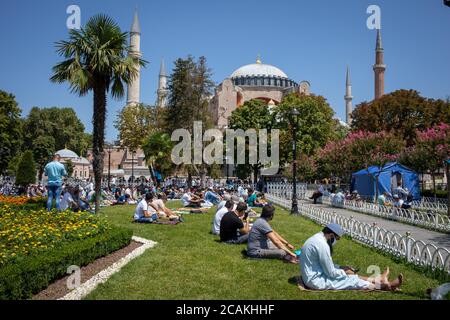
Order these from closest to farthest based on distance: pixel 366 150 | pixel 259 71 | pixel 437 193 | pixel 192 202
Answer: pixel 192 202 < pixel 366 150 < pixel 437 193 < pixel 259 71

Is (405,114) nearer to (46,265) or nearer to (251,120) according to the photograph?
(251,120)

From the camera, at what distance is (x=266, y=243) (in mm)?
7711

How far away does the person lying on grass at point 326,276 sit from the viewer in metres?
5.68

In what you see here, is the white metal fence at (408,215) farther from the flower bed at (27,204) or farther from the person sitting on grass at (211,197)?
the flower bed at (27,204)

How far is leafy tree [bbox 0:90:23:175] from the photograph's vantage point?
3919 cm

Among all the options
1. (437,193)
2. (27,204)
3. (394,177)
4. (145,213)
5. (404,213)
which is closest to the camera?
(145,213)

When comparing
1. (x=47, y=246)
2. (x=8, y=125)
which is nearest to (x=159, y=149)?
(x=8, y=125)

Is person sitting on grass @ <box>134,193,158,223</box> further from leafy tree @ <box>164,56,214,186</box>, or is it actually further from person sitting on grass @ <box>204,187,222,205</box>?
leafy tree @ <box>164,56,214,186</box>

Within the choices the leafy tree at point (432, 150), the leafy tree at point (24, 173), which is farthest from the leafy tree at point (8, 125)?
the leafy tree at point (432, 150)

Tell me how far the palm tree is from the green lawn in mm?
4972

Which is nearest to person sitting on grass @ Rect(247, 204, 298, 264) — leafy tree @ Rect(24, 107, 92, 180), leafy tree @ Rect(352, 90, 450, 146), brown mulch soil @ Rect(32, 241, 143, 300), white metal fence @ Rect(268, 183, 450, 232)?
brown mulch soil @ Rect(32, 241, 143, 300)

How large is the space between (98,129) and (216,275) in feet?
27.0

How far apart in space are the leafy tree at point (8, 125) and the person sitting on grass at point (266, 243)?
→ 36.3 meters
